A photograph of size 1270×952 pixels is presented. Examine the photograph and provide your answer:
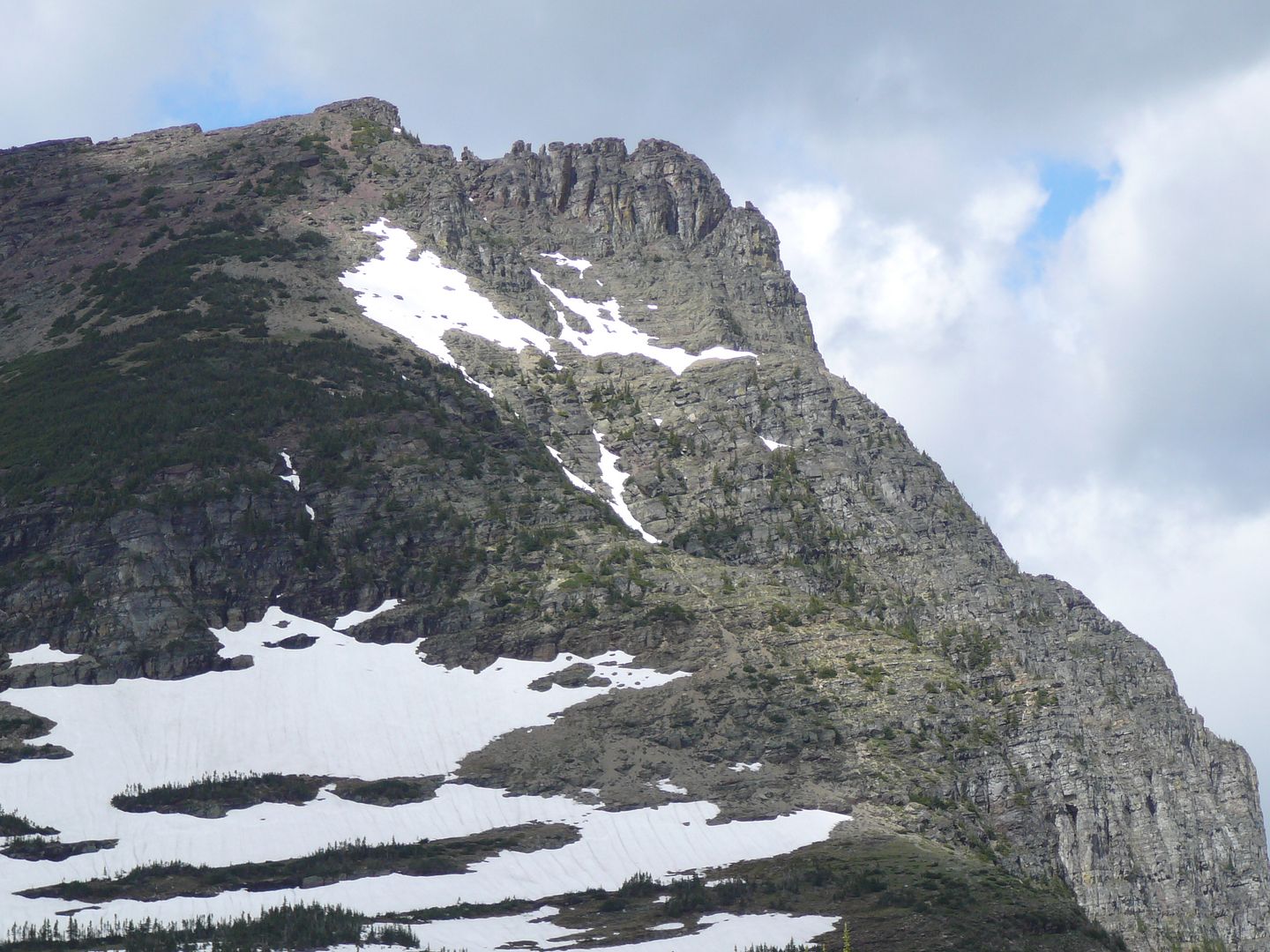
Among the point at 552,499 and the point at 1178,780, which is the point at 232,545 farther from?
the point at 1178,780

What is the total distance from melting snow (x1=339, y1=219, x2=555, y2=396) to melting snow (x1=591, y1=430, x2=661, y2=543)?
18134 mm

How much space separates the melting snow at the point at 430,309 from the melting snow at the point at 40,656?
59957 millimetres

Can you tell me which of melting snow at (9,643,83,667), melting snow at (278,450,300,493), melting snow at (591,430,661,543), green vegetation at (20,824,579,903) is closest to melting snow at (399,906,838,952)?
green vegetation at (20,824,579,903)

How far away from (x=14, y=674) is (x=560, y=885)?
5100 centimetres

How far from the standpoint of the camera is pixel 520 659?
142625 mm

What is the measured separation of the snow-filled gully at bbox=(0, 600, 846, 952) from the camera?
111000 millimetres

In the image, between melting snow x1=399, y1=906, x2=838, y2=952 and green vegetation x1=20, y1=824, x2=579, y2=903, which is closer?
melting snow x1=399, y1=906, x2=838, y2=952

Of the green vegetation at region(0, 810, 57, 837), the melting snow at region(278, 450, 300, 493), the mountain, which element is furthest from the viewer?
the melting snow at region(278, 450, 300, 493)

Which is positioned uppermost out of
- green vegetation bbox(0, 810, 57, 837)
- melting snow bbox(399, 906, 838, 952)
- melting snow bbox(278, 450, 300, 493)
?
melting snow bbox(278, 450, 300, 493)

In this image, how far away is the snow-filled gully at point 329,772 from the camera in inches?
4370

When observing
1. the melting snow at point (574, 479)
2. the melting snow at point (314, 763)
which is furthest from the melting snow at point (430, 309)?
the melting snow at point (314, 763)

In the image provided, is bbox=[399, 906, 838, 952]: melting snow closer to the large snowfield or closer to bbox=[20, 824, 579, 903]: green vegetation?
the large snowfield

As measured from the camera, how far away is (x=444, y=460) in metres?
162

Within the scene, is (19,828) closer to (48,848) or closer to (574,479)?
(48,848)
